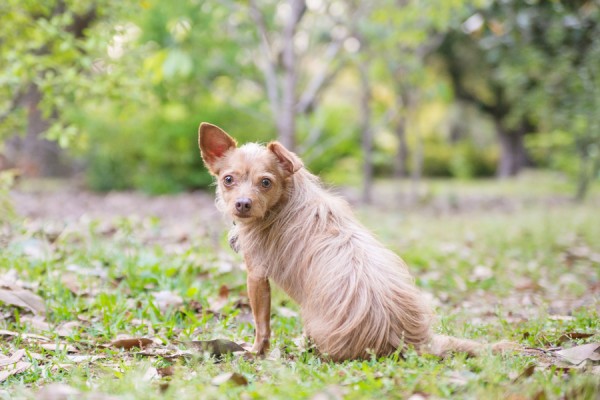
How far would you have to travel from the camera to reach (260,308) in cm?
373

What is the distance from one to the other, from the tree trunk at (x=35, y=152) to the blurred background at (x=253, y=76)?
64mm

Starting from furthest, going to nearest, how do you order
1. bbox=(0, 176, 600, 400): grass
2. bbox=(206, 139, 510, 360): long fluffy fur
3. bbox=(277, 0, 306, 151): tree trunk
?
bbox=(277, 0, 306, 151): tree trunk, bbox=(206, 139, 510, 360): long fluffy fur, bbox=(0, 176, 600, 400): grass

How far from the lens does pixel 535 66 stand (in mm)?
12688

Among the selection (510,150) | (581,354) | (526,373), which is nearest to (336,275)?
(526,373)

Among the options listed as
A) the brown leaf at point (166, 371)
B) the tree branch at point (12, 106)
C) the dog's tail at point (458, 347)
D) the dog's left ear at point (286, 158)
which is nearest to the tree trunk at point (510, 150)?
the tree branch at point (12, 106)

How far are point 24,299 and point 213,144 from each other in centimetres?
Answer: 186

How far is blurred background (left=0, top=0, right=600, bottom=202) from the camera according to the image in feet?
21.2

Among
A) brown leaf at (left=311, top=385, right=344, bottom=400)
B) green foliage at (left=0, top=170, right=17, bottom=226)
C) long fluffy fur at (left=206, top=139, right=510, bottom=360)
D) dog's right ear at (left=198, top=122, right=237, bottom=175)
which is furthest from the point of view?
green foliage at (left=0, top=170, right=17, bottom=226)

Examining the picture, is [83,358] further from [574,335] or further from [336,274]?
[574,335]

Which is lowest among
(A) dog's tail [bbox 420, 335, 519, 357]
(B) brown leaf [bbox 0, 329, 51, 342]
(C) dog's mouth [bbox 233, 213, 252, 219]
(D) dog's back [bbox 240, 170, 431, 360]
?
(B) brown leaf [bbox 0, 329, 51, 342]

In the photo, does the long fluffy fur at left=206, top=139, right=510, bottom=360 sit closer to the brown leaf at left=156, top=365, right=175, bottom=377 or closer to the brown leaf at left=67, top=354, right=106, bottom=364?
the brown leaf at left=156, top=365, right=175, bottom=377

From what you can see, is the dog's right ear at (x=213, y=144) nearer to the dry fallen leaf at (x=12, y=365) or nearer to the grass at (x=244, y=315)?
the grass at (x=244, y=315)

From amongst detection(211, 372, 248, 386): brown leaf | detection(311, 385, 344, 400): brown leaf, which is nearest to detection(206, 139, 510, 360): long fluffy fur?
detection(311, 385, 344, 400): brown leaf

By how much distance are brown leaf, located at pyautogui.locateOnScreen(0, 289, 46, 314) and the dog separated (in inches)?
61.9
